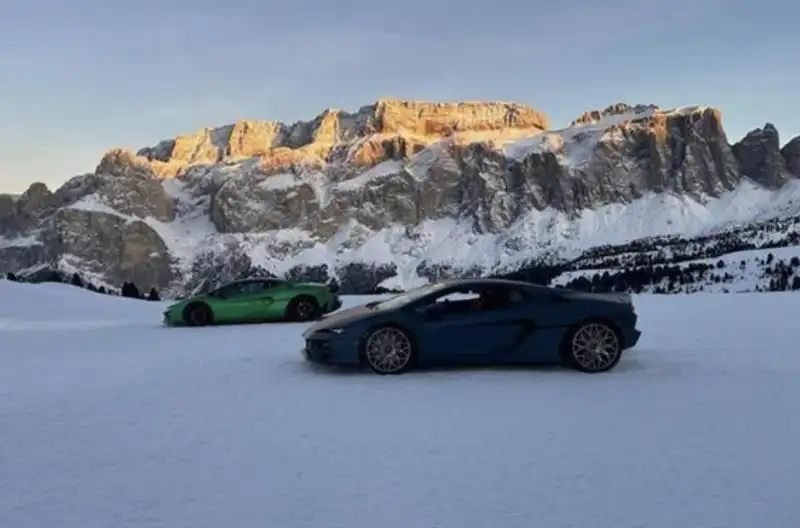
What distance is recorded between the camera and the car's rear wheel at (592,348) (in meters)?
8.91

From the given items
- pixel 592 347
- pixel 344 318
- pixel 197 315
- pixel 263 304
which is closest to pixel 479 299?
pixel 592 347

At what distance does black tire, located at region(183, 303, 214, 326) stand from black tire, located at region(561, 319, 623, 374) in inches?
366

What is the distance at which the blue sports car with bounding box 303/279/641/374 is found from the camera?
8.84m

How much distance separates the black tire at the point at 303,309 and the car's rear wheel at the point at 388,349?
7.46m

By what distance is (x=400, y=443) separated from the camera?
19.4ft

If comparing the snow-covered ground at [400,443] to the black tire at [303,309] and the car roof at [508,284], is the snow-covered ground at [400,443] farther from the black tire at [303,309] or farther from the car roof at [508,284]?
the black tire at [303,309]

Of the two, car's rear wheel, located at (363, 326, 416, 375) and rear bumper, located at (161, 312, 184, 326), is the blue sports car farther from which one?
rear bumper, located at (161, 312, 184, 326)

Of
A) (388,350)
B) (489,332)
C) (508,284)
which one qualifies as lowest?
(388,350)

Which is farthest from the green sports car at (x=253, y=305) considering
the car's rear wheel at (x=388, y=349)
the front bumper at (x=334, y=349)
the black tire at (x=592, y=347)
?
the black tire at (x=592, y=347)

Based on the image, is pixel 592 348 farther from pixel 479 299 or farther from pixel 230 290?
pixel 230 290

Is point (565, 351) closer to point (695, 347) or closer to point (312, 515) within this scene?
point (695, 347)

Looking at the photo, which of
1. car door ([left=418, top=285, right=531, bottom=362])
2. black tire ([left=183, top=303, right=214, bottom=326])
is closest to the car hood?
car door ([left=418, top=285, right=531, bottom=362])

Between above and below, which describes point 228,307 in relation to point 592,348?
above

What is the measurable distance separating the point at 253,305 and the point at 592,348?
887 cm
